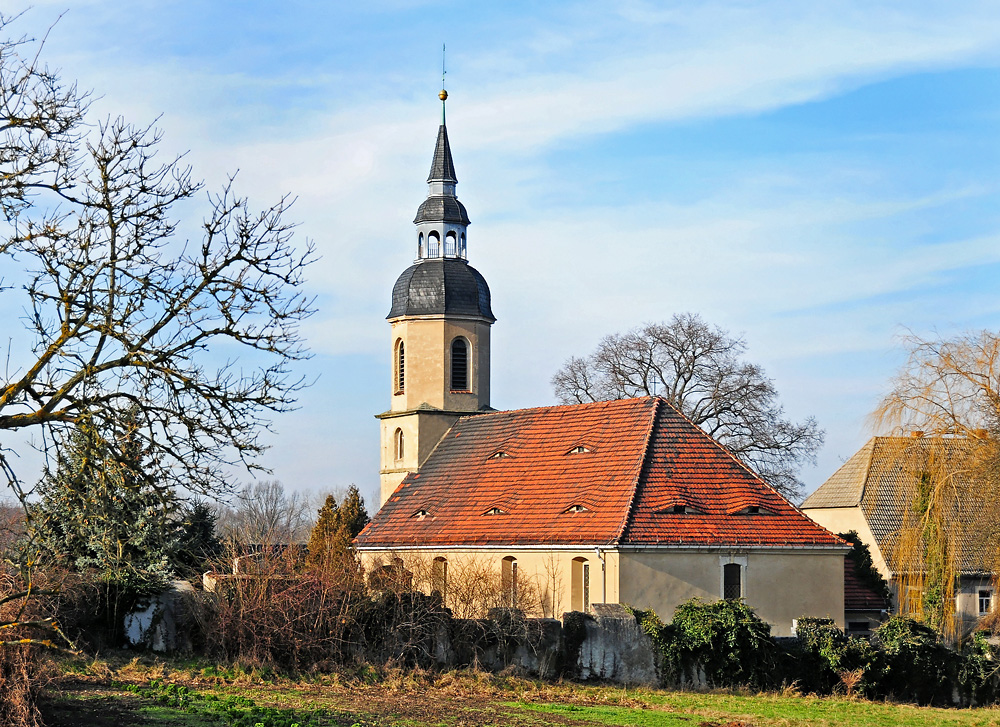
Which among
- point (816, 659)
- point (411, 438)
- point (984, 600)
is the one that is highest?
point (411, 438)

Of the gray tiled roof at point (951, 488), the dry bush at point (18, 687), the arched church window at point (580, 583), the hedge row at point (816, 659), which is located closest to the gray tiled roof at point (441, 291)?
the arched church window at point (580, 583)

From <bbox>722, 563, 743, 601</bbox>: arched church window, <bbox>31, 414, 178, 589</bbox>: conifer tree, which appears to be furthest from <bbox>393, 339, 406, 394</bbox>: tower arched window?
<bbox>31, 414, 178, 589</bbox>: conifer tree

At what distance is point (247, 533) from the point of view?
2323 centimetres

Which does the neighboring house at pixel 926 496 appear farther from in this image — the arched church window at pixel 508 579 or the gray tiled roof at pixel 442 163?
the gray tiled roof at pixel 442 163

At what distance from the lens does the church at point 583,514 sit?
98.4 ft

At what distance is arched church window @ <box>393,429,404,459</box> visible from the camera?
43500 millimetres

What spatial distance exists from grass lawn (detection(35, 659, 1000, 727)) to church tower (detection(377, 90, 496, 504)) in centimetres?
2097

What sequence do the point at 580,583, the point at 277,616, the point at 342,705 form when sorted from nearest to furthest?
the point at 342,705, the point at 277,616, the point at 580,583

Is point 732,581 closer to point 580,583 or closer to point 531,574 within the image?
point 580,583

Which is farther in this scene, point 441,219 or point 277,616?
point 441,219

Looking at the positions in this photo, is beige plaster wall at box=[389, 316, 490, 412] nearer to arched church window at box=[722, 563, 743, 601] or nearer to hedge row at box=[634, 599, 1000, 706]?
arched church window at box=[722, 563, 743, 601]

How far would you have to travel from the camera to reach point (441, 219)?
44.3 metres

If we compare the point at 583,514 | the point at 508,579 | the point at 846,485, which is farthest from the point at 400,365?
the point at 846,485

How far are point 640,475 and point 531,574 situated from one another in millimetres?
4016
